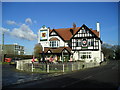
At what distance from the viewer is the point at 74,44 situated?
4478cm

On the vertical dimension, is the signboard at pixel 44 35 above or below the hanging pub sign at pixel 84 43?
above

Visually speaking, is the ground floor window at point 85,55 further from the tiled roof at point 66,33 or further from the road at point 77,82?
the road at point 77,82

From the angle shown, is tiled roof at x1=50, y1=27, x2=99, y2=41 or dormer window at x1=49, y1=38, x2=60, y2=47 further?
tiled roof at x1=50, y1=27, x2=99, y2=41

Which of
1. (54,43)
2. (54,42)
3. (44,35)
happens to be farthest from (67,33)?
(44,35)

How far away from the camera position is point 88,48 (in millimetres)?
43312

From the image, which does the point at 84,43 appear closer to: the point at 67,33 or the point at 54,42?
the point at 67,33

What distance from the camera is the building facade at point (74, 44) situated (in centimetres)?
4281

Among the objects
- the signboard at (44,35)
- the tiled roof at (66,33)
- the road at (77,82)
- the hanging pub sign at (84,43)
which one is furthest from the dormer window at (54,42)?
the road at (77,82)

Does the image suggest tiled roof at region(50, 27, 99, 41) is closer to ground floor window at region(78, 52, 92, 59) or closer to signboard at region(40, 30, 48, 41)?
signboard at region(40, 30, 48, 41)

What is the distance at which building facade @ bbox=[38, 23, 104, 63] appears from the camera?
140 feet

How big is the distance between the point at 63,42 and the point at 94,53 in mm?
9374

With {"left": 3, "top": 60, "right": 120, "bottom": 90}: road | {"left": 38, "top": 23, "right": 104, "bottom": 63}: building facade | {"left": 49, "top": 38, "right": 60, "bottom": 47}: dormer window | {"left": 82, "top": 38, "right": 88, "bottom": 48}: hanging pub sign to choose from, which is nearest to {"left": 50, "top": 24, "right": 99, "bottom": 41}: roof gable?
{"left": 38, "top": 23, "right": 104, "bottom": 63}: building facade

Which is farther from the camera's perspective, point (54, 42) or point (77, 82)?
point (54, 42)

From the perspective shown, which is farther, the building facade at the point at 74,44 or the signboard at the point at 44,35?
the signboard at the point at 44,35
